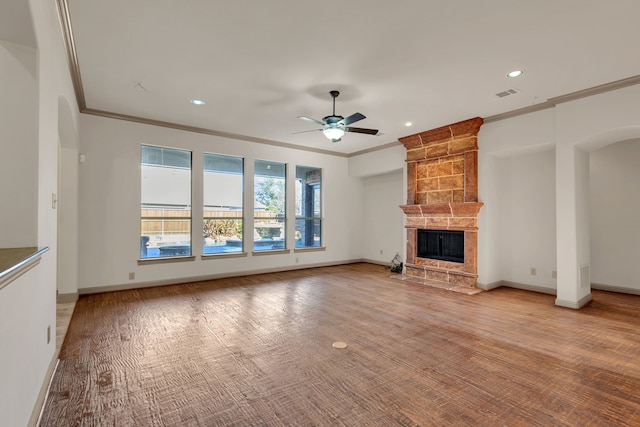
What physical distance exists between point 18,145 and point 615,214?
25.9 feet

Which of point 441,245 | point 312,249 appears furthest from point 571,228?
point 312,249

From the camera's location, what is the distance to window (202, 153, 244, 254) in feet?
21.0

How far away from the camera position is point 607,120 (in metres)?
4.14

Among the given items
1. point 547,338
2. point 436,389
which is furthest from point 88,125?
point 547,338

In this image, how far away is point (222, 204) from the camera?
21.5 ft

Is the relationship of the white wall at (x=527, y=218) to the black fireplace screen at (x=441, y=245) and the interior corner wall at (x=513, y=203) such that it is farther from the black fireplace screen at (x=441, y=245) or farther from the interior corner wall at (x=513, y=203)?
the black fireplace screen at (x=441, y=245)

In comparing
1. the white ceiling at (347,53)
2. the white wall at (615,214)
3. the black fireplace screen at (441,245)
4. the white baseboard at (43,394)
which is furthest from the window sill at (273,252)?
the white wall at (615,214)

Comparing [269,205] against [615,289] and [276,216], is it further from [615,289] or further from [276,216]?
[615,289]

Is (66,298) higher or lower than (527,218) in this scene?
lower

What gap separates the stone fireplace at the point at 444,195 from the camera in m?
5.70

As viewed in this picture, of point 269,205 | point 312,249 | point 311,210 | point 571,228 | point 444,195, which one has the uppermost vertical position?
point 444,195

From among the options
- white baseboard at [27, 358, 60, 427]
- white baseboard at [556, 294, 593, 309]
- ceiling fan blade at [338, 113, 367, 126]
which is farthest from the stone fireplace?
white baseboard at [27, 358, 60, 427]

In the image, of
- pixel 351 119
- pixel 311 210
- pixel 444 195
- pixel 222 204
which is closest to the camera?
pixel 351 119

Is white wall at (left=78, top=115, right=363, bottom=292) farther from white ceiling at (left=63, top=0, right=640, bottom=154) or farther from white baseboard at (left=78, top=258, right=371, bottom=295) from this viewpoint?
white ceiling at (left=63, top=0, right=640, bottom=154)
